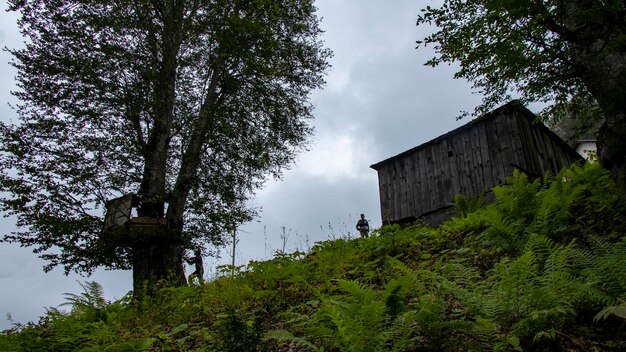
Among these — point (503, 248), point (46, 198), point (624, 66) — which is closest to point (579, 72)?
point (624, 66)

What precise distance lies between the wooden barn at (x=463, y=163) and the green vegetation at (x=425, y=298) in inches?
332

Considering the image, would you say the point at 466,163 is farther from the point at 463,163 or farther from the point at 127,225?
the point at 127,225

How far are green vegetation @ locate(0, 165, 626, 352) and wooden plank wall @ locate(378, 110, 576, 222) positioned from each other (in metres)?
8.73

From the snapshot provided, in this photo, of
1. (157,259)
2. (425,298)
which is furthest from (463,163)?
(425,298)

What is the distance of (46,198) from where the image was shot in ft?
39.6

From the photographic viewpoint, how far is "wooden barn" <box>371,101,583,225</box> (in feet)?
53.8

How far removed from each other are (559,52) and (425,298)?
122 inches

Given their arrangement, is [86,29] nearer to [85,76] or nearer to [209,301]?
[85,76]

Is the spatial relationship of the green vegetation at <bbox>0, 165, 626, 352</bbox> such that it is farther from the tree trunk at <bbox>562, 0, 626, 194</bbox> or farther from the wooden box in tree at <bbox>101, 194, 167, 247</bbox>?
the wooden box in tree at <bbox>101, 194, 167, 247</bbox>

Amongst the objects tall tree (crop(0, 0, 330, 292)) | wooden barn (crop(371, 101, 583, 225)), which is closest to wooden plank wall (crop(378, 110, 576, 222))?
wooden barn (crop(371, 101, 583, 225))

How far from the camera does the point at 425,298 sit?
416 cm

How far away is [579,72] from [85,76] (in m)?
12.6

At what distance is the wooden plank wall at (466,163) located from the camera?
16406mm

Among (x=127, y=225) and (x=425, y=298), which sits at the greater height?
(x=127, y=225)
